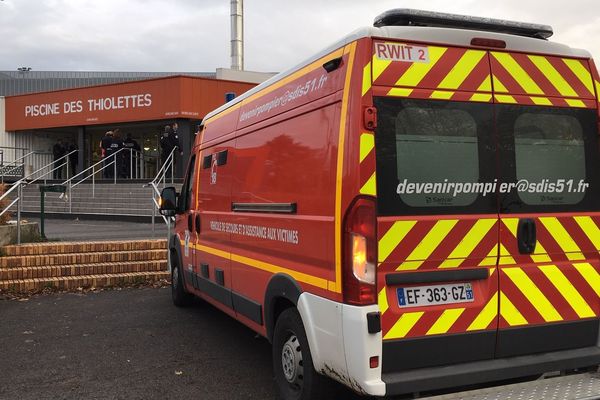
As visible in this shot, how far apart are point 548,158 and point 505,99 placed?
493 millimetres

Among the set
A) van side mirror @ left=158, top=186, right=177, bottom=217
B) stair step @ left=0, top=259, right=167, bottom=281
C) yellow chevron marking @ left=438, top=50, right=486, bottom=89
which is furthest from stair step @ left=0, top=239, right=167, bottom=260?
yellow chevron marking @ left=438, top=50, right=486, bottom=89

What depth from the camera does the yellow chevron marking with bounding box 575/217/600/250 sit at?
3.51 m

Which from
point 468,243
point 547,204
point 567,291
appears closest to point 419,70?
point 468,243

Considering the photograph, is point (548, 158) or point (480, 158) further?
point (548, 158)

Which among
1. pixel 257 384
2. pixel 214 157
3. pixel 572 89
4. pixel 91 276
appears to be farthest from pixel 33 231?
pixel 572 89

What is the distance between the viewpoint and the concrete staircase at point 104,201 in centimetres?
1507

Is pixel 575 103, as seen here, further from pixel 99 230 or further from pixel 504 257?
pixel 99 230

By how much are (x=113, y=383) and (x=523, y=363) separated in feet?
9.93

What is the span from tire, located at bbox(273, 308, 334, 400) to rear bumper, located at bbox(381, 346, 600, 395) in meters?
0.56

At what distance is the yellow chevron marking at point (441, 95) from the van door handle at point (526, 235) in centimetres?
88

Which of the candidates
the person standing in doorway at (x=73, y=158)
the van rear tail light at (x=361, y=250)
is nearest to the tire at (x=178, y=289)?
the van rear tail light at (x=361, y=250)

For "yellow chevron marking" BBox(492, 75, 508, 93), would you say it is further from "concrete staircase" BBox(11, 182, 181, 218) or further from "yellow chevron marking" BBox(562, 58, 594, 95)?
"concrete staircase" BBox(11, 182, 181, 218)

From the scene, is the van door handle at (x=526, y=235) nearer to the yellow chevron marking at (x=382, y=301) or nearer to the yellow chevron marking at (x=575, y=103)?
the yellow chevron marking at (x=575, y=103)

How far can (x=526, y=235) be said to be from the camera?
3.36 m
